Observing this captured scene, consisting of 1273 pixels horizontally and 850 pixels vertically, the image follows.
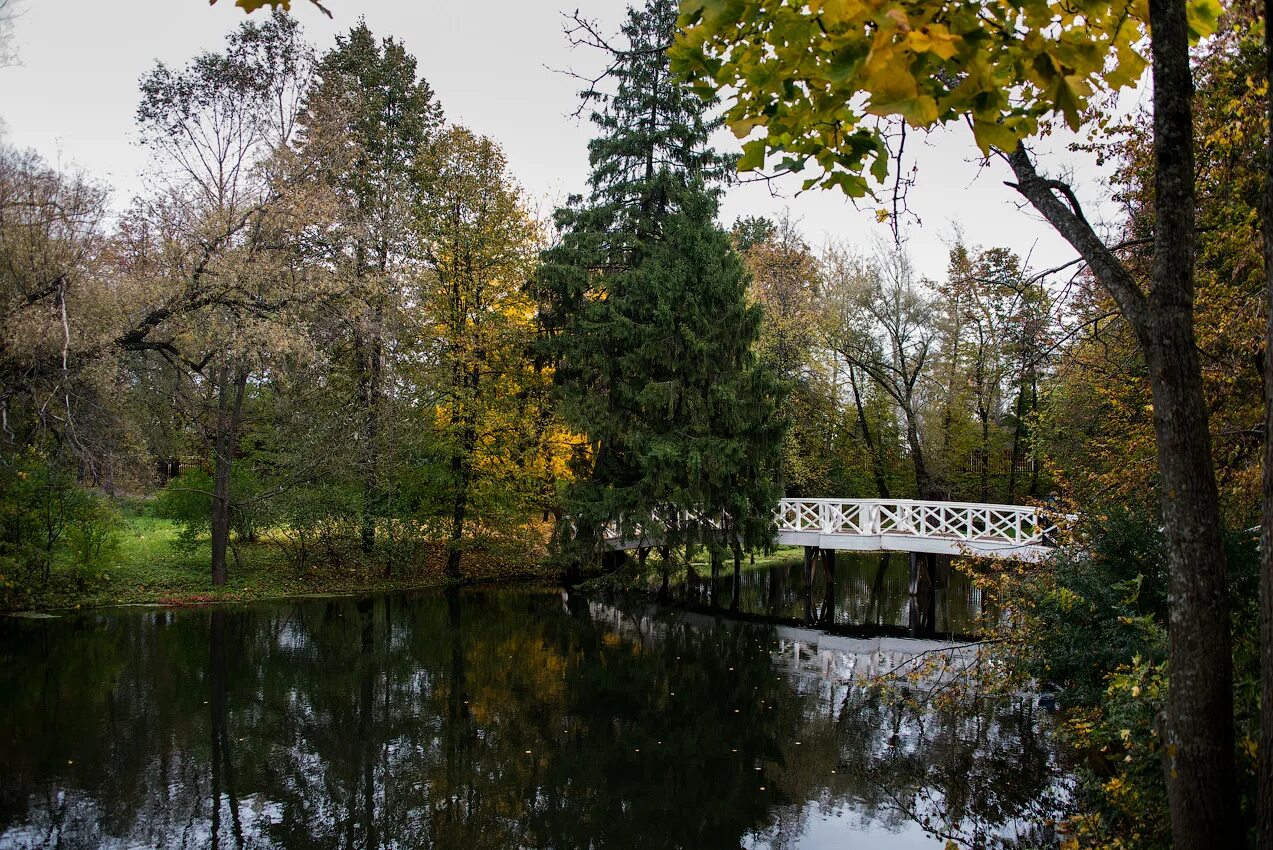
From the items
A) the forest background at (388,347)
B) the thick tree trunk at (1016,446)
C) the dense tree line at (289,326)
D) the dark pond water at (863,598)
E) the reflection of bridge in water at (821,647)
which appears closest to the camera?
the reflection of bridge in water at (821,647)

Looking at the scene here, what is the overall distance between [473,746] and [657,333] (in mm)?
11034

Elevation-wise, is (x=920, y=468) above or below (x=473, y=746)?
above

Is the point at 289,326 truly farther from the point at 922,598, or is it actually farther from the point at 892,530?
the point at 922,598

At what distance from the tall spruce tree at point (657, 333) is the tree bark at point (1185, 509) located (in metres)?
14.2

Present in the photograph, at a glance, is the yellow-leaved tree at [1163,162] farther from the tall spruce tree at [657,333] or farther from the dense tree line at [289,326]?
the tall spruce tree at [657,333]

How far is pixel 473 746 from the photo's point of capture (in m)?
8.87

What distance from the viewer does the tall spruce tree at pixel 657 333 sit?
18.0 meters

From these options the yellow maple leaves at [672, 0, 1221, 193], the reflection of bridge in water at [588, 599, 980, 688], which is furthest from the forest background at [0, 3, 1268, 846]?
the yellow maple leaves at [672, 0, 1221, 193]

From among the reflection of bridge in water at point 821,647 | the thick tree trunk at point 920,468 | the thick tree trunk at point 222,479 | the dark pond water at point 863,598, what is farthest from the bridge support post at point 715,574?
the thick tree trunk at point 222,479

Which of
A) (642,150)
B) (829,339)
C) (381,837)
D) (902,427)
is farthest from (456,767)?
(902,427)

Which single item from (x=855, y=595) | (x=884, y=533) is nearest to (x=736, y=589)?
(x=855, y=595)

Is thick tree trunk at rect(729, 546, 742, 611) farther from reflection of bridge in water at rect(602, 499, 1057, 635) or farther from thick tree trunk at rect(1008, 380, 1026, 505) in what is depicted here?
thick tree trunk at rect(1008, 380, 1026, 505)

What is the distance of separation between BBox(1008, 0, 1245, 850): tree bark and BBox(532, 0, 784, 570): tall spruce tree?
557 inches

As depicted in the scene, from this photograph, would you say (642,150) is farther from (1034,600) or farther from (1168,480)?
(1168,480)
